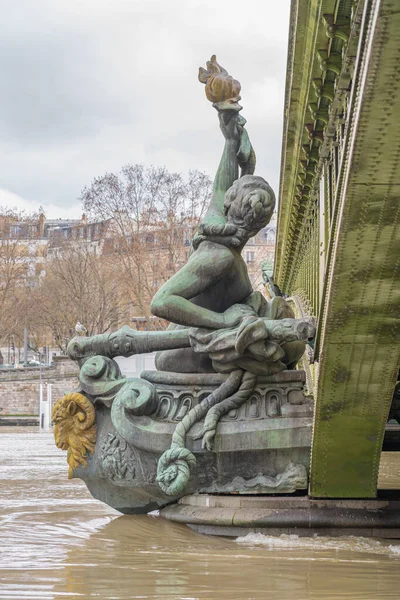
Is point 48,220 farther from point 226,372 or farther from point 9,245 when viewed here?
point 226,372

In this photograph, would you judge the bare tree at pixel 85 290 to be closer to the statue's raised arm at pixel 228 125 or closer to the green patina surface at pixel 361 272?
the statue's raised arm at pixel 228 125

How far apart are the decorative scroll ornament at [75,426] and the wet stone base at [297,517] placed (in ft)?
3.08

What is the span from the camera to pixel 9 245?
237ft

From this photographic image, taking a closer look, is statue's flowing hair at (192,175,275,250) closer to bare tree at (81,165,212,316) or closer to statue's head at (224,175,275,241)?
statue's head at (224,175,275,241)

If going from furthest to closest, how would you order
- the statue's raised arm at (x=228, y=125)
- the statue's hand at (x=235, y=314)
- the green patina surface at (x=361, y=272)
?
the statue's raised arm at (x=228, y=125) < the statue's hand at (x=235, y=314) < the green patina surface at (x=361, y=272)

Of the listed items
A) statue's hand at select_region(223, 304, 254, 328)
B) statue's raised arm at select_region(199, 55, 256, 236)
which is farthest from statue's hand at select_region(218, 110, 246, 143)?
statue's hand at select_region(223, 304, 254, 328)

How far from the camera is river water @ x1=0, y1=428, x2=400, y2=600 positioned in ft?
17.2

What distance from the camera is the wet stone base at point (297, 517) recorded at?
7.17 meters

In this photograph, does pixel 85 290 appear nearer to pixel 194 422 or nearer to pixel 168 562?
pixel 194 422

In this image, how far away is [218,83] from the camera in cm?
854

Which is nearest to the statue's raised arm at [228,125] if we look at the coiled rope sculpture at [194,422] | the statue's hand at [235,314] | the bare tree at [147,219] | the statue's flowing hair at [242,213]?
the statue's flowing hair at [242,213]

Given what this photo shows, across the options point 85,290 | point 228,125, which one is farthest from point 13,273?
point 228,125

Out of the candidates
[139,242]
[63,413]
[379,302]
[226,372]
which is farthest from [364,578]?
[139,242]

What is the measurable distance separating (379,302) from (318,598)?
1.99m
